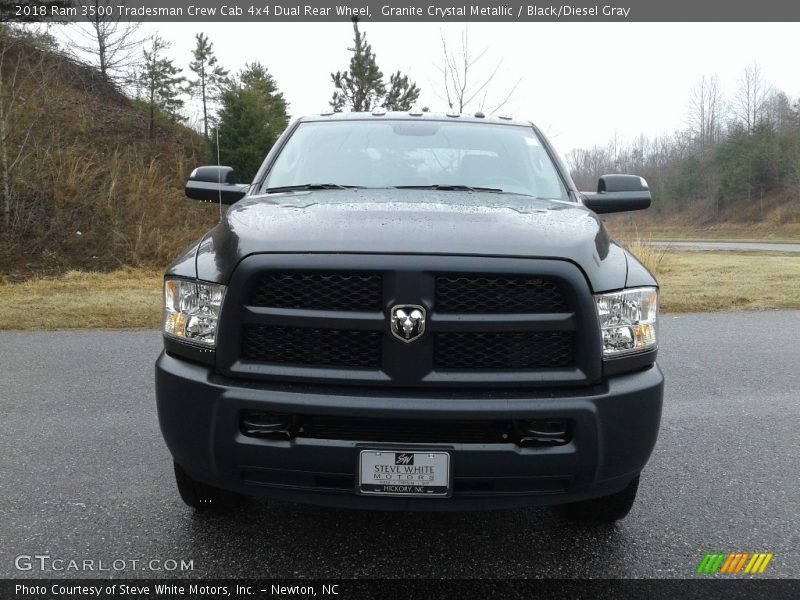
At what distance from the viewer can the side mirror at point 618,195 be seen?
3473mm

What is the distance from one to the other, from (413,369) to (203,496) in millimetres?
1168

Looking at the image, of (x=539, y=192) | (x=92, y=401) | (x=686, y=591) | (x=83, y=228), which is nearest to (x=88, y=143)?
(x=83, y=228)

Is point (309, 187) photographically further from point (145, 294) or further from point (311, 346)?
point (145, 294)

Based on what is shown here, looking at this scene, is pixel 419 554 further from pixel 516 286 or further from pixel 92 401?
pixel 92 401

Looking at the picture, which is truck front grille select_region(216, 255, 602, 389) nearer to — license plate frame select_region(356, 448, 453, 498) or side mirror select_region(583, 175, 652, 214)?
license plate frame select_region(356, 448, 453, 498)

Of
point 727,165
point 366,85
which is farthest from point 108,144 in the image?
point 727,165

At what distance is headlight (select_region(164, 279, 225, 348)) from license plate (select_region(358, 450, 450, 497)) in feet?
2.21

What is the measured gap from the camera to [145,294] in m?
9.69

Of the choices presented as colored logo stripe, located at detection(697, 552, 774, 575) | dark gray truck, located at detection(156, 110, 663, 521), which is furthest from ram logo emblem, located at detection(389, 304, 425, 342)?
colored logo stripe, located at detection(697, 552, 774, 575)

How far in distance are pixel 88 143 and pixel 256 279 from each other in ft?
77.9

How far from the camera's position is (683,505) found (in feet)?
9.19

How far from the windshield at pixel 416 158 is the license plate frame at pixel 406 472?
1.54m

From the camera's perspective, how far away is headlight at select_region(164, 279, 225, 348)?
82.7 inches

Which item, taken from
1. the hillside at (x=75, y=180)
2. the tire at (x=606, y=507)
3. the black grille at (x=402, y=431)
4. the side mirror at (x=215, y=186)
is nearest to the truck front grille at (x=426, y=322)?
the black grille at (x=402, y=431)
